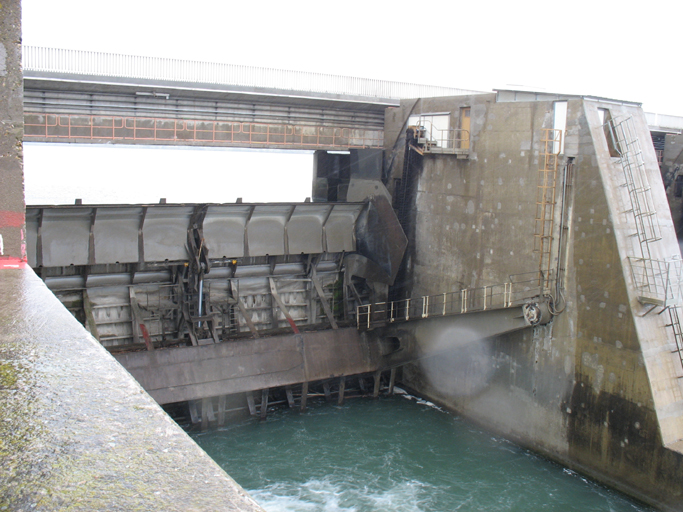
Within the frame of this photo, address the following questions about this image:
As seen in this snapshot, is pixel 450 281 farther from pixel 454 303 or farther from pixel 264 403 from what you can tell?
pixel 264 403

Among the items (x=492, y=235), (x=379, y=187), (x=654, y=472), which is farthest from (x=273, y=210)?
(x=654, y=472)

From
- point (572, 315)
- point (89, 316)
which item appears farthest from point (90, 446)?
point (89, 316)

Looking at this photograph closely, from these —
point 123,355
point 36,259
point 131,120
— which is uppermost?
point 131,120

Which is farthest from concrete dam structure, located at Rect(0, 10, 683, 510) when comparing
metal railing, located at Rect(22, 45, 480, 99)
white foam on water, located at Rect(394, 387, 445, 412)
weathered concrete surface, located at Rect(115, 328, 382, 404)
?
metal railing, located at Rect(22, 45, 480, 99)

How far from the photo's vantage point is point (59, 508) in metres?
1.54

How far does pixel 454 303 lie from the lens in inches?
596

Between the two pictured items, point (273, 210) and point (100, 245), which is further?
point (273, 210)

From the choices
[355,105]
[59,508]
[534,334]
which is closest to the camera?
[59,508]

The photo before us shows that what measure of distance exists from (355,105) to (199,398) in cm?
801

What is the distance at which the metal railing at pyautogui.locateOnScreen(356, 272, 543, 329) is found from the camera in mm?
13148

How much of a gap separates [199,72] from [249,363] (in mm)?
6522

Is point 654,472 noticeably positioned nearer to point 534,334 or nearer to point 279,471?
point 534,334

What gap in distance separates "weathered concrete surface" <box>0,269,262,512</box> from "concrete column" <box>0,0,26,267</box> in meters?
3.58

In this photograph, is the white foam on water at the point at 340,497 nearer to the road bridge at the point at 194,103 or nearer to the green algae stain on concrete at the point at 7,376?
the road bridge at the point at 194,103
